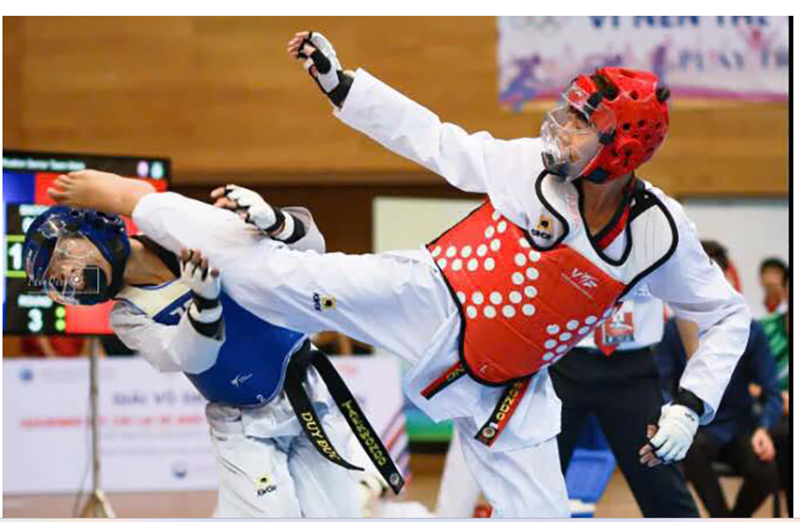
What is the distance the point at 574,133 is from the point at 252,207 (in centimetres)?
98

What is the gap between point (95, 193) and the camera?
158 inches

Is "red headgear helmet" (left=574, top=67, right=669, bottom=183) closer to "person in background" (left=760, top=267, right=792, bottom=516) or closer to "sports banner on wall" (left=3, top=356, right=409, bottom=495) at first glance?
"person in background" (left=760, top=267, right=792, bottom=516)

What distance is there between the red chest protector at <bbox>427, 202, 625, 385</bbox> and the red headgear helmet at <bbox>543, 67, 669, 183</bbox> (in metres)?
0.28

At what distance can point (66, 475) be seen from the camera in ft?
29.6

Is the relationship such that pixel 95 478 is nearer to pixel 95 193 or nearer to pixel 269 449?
pixel 269 449

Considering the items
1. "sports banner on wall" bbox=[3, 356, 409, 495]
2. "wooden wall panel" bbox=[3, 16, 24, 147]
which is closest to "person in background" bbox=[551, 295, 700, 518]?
"sports banner on wall" bbox=[3, 356, 409, 495]

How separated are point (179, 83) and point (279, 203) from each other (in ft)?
4.54

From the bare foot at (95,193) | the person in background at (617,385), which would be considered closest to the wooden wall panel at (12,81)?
the person in background at (617,385)

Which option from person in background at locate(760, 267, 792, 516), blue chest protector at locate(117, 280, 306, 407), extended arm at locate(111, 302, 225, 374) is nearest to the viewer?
extended arm at locate(111, 302, 225, 374)

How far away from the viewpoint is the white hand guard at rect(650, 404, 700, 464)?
412cm

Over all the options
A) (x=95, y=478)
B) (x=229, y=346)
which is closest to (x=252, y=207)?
(x=229, y=346)

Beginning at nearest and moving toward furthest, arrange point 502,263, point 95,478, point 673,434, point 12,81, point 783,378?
point 502,263 → point 673,434 → point 95,478 → point 783,378 → point 12,81
